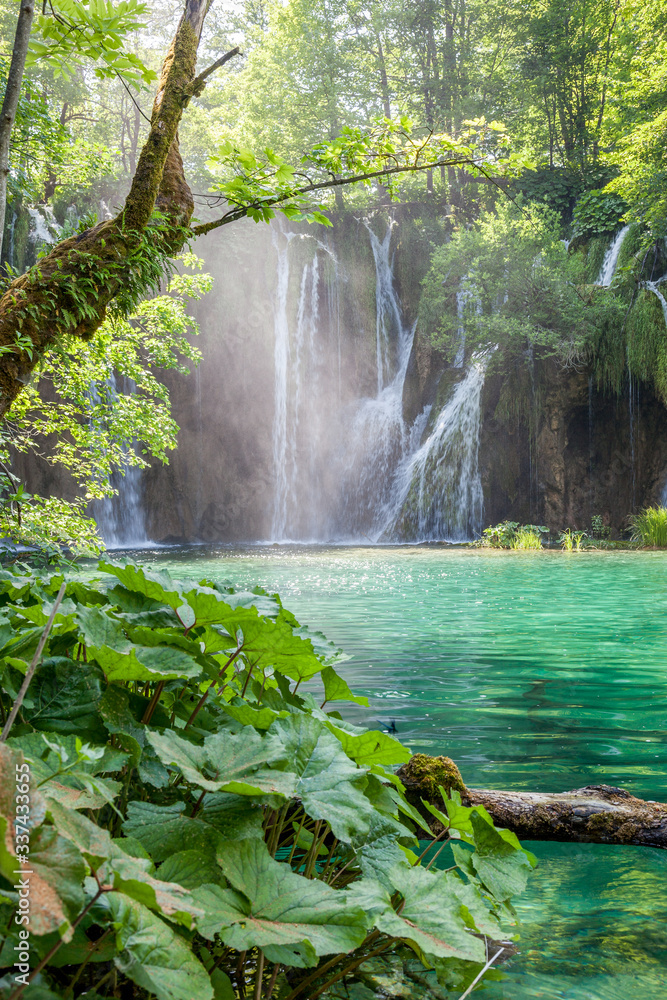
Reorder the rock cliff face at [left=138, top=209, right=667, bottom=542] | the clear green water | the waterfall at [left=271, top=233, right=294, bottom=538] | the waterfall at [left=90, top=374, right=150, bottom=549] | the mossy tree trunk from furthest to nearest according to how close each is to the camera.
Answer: the waterfall at [left=271, top=233, right=294, bottom=538], the rock cliff face at [left=138, top=209, right=667, bottom=542], the waterfall at [left=90, top=374, right=150, bottom=549], the mossy tree trunk, the clear green water

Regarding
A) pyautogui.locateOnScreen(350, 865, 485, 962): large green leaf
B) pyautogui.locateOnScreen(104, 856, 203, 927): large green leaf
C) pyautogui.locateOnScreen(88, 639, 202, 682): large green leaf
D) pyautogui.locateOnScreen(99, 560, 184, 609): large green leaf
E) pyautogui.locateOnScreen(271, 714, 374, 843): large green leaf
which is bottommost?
pyautogui.locateOnScreen(350, 865, 485, 962): large green leaf

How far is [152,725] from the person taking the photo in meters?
1.37

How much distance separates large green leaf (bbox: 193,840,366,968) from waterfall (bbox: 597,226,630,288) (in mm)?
22102

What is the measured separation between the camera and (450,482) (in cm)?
2025

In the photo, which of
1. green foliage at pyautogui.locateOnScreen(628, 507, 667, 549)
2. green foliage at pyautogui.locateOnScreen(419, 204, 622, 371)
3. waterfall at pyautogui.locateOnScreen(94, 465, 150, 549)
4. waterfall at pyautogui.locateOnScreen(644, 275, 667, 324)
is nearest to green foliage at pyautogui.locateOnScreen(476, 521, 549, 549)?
green foliage at pyautogui.locateOnScreen(628, 507, 667, 549)

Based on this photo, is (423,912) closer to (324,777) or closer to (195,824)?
(324,777)

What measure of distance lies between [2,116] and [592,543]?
18271 millimetres

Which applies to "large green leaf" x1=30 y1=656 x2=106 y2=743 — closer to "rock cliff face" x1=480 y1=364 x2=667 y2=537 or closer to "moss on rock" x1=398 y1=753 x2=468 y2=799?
"moss on rock" x1=398 y1=753 x2=468 y2=799

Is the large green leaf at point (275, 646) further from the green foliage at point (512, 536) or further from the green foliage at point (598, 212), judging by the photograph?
the green foliage at point (598, 212)

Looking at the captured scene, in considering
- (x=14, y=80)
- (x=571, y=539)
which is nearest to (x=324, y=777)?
(x=14, y=80)

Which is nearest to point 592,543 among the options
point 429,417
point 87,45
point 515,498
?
point 515,498

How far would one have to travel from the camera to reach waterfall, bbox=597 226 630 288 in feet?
67.4

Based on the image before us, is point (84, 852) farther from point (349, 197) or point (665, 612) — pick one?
point (349, 197)

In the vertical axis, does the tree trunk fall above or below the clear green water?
above
